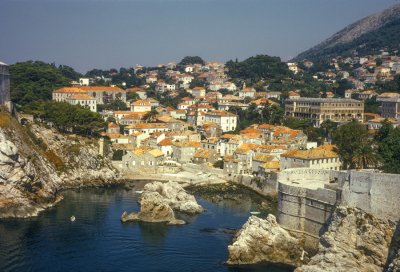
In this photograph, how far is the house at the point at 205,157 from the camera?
192ft

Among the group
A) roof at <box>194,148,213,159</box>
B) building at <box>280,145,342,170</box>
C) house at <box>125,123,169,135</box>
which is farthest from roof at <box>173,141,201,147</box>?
building at <box>280,145,342,170</box>

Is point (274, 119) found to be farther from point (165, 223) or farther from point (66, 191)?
point (165, 223)

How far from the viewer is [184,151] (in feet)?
198

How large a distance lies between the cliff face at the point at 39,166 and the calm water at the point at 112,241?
193 cm

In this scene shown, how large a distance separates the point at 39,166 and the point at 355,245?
2911cm

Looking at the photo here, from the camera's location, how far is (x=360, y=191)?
28281 mm

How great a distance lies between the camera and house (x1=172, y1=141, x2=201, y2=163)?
198ft

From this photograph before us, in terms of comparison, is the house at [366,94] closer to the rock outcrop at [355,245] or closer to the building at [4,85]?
the building at [4,85]

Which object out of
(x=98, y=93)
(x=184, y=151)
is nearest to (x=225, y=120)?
(x=184, y=151)

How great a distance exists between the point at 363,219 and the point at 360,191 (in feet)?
5.81

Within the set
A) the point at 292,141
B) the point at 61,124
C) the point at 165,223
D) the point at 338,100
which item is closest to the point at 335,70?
the point at 338,100

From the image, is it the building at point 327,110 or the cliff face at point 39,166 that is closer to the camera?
the cliff face at point 39,166

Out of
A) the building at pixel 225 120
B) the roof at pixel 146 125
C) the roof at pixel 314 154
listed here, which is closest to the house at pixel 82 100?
the roof at pixel 146 125

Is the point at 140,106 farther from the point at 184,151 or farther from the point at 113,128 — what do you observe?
the point at 184,151
